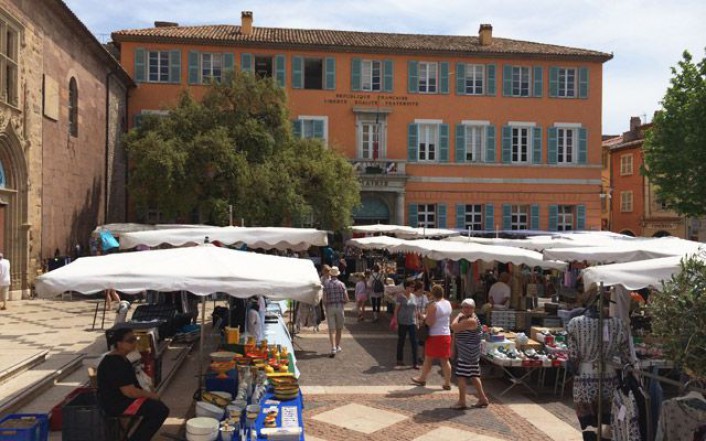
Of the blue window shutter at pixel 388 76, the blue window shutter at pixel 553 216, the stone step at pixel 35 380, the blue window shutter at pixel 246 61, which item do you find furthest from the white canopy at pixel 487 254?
the blue window shutter at pixel 553 216

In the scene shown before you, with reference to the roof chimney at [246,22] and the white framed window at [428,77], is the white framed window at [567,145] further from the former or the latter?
the roof chimney at [246,22]

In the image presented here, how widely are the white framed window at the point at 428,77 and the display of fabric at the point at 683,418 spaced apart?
90.6ft

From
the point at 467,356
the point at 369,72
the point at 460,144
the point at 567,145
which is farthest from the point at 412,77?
the point at 467,356

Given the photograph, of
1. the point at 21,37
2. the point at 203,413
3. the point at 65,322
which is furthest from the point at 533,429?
the point at 21,37

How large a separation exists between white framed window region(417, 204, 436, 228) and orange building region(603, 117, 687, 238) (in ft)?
55.5

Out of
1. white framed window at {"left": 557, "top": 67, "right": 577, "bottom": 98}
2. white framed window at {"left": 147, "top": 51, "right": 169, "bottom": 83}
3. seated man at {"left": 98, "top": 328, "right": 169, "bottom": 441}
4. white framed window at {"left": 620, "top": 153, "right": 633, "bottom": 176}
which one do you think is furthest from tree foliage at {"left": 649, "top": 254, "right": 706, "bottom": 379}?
white framed window at {"left": 620, "top": 153, "right": 633, "bottom": 176}

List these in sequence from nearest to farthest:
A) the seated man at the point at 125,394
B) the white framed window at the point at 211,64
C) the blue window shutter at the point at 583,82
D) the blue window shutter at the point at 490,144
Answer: the seated man at the point at 125,394 → the white framed window at the point at 211,64 → the blue window shutter at the point at 490,144 → the blue window shutter at the point at 583,82

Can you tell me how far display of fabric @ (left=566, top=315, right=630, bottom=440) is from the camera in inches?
259

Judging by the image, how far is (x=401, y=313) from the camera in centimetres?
1096

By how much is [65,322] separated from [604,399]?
477 inches

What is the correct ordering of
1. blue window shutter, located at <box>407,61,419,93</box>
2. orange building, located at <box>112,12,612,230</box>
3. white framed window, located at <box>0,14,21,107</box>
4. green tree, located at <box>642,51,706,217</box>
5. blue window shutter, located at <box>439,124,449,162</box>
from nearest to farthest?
white framed window, located at <box>0,14,21,107</box> → green tree, located at <box>642,51,706,217</box> → orange building, located at <box>112,12,612,230</box> → blue window shutter, located at <box>407,61,419,93</box> → blue window shutter, located at <box>439,124,449,162</box>

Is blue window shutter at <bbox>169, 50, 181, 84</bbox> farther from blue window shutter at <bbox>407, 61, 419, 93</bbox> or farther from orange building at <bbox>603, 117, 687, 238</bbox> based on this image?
orange building at <bbox>603, 117, 687, 238</bbox>

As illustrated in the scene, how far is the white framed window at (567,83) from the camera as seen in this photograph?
32.5 meters

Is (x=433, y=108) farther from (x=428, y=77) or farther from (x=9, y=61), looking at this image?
(x=9, y=61)
